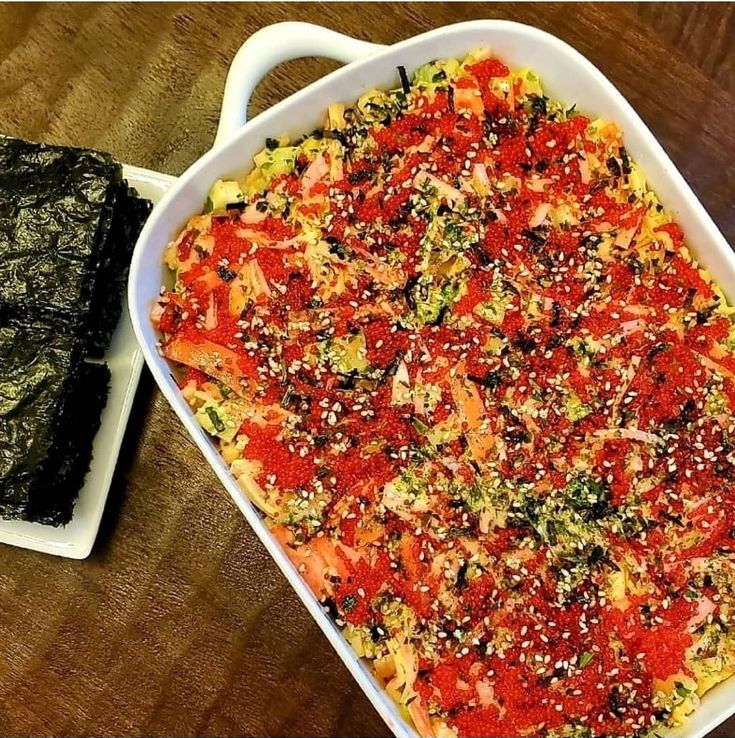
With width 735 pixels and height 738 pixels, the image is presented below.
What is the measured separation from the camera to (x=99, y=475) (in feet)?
7.91

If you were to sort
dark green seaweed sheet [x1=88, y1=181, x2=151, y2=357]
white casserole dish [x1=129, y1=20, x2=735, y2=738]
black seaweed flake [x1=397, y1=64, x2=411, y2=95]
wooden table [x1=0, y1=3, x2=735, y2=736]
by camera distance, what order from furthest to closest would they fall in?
wooden table [x1=0, y1=3, x2=735, y2=736] < dark green seaweed sheet [x1=88, y1=181, x2=151, y2=357] < black seaweed flake [x1=397, y1=64, x2=411, y2=95] < white casserole dish [x1=129, y1=20, x2=735, y2=738]

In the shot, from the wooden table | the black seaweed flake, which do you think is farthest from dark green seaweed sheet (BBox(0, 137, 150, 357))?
the black seaweed flake

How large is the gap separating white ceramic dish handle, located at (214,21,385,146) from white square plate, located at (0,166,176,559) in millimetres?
715

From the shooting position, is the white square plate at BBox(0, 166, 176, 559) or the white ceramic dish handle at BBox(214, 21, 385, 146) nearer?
the white ceramic dish handle at BBox(214, 21, 385, 146)

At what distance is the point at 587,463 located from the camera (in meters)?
2.11

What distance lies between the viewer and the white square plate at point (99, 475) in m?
2.40

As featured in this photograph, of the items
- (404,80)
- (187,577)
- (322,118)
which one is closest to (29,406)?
(187,577)

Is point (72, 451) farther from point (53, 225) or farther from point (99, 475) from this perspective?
point (53, 225)

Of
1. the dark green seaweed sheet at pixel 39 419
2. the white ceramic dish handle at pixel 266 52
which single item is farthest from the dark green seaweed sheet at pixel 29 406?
the white ceramic dish handle at pixel 266 52

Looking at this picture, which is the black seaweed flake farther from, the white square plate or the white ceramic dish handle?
the white square plate

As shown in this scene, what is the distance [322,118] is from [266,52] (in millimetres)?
221

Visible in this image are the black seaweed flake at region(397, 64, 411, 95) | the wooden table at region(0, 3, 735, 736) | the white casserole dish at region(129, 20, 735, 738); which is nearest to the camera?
the white casserole dish at region(129, 20, 735, 738)

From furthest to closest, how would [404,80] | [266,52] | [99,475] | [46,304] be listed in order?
1. [99,475]
2. [46,304]
3. [404,80]
4. [266,52]

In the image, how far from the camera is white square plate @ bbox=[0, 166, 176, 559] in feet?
7.86
